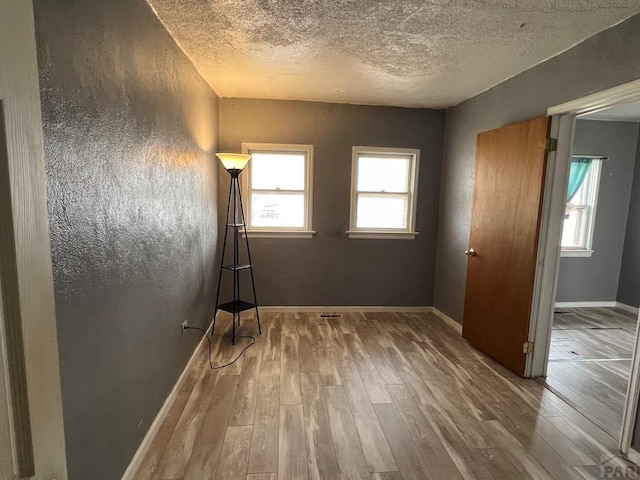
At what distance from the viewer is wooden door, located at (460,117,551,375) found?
2.52 metres

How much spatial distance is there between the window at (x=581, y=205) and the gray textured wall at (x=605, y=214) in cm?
7

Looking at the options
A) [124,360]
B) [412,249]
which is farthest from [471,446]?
[412,249]

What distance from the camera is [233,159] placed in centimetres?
304

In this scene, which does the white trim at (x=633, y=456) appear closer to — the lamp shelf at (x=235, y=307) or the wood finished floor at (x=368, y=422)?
the wood finished floor at (x=368, y=422)

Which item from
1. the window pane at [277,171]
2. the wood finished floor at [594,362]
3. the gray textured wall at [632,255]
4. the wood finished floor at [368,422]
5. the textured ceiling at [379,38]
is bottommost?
the wood finished floor at [368,422]

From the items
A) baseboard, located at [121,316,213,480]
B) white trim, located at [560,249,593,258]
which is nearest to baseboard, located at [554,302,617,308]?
white trim, located at [560,249,593,258]

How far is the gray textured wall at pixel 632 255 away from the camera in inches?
168

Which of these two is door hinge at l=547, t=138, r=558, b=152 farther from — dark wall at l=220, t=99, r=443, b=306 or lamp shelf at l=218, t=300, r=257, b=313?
lamp shelf at l=218, t=300, r=257, b=313

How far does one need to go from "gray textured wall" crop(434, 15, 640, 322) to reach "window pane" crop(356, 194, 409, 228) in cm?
48

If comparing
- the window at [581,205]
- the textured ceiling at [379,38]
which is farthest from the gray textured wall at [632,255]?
the textured ceiling at [379,38]

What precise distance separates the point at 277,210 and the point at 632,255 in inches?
185

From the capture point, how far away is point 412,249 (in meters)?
4.11

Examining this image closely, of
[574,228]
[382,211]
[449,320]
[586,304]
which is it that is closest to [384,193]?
[382,211]

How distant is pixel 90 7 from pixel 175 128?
0.99 m
